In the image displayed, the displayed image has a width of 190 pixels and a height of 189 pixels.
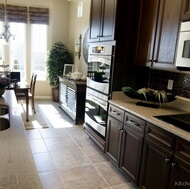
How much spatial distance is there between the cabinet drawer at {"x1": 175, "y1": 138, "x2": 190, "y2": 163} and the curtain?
18.5ft

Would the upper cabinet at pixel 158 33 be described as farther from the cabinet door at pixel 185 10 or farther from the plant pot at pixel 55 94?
the plant pot at pixel 55 94

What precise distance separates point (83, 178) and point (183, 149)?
1343 mm

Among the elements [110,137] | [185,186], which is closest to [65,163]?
[110,137]

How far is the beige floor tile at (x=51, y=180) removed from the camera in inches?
89.0

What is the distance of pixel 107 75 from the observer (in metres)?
2.79

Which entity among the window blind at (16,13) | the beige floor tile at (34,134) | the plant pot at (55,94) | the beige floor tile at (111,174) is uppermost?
the window blind at (16,13)

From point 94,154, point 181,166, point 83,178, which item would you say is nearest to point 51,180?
point 83,178

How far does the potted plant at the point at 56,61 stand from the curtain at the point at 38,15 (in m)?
0.83

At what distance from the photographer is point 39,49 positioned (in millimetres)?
6305

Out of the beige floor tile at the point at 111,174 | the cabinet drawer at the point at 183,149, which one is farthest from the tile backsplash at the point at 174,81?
the beige floor tile at the point at 111,174

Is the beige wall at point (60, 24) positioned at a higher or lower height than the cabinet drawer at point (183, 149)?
higher

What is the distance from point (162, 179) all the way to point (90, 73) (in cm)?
209

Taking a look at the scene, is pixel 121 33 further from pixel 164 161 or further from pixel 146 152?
pixel 164 161

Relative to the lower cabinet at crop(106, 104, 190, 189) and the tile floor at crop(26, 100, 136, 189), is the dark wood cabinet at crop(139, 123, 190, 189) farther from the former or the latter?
the tile floor at crop(26, 100, 136, 189)
